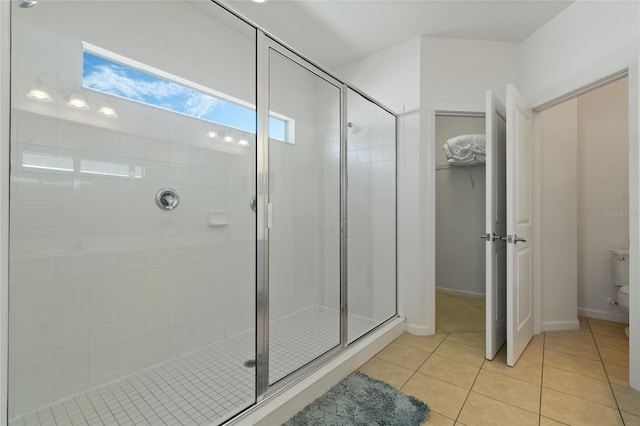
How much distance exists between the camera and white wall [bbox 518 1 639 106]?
1.82 meters

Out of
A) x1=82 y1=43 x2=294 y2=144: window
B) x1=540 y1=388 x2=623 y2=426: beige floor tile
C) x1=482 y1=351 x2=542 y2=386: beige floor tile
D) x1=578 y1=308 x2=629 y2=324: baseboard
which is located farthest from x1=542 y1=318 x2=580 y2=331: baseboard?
x1=82 y1=43 x2=294 y2=144: window

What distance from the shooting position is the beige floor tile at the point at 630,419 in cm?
148

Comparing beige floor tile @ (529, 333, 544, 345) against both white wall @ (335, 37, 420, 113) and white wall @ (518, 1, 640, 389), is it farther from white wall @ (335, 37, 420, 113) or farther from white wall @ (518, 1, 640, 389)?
white wall @ (335, 37, 420, 113)

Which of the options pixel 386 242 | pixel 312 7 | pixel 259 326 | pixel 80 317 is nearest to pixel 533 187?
pixel 386 242

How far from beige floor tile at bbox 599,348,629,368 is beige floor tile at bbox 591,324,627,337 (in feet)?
1.30

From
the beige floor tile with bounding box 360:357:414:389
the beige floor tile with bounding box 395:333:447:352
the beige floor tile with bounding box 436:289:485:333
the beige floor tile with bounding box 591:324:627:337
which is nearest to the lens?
the beige floor tile with bounding box 360:357:414:389

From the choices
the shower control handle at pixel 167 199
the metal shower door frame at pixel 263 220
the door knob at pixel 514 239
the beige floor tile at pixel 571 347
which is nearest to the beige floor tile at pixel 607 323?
the beige floor tile at pixel 571 347

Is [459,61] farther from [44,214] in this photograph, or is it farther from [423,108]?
[44,214]

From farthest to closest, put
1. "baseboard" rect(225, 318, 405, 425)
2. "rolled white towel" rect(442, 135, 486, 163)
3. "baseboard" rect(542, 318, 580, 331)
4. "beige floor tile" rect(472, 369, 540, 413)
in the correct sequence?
"rolled white towel" rect(442, 135, 486, 163) < "baseboard" rect(542, 318, 580, 331) < "beige floor tile" rect(472, 369, 540, 413) < "baseboard" rect(225, 318, 405, 425)

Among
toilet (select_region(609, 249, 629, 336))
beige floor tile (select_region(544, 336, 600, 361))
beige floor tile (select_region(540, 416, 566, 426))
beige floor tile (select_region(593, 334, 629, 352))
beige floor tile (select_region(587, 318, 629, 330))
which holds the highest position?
toilet (select_region(609, 249, 629, 336))

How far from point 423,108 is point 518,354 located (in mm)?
2000

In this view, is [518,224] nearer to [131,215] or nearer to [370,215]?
[370,215]

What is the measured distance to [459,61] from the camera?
2.61 m

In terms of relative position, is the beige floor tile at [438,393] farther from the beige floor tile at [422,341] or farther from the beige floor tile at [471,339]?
the beige floor tile at [471,339]
